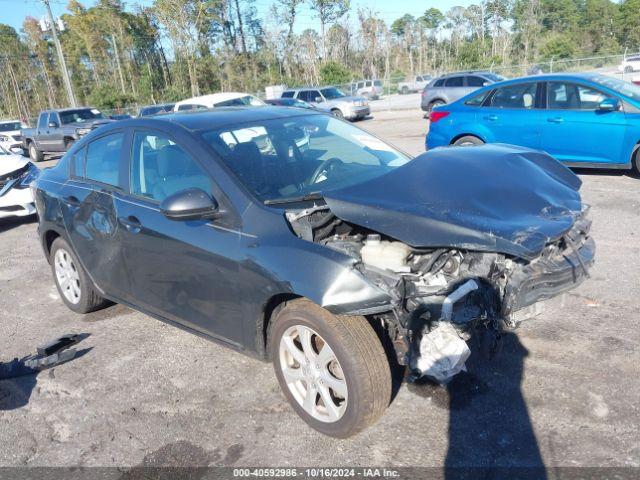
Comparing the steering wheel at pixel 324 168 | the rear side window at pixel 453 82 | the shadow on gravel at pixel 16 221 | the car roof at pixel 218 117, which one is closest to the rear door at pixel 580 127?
the car roof at pixel 218 117

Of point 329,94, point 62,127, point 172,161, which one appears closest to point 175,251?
point 172,161

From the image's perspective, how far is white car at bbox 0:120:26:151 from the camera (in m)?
22.9

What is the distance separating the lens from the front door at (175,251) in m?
3.25

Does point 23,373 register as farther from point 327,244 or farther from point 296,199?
point 327,244

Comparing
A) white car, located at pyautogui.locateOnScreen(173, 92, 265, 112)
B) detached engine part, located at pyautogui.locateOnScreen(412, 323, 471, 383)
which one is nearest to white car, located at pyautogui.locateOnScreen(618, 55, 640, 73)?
white car, located at pyautogui.locateOnScreen(173, 92, 265, 112)

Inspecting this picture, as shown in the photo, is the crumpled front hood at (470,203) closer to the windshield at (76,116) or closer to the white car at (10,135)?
the windshield at (76,116)

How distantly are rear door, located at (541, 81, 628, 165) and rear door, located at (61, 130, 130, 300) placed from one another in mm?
6534

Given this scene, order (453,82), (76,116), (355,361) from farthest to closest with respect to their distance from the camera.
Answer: (453,82) → (76,116) → (355,361)

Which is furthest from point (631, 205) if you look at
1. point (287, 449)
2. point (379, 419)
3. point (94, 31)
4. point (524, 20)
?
point (524, 20)

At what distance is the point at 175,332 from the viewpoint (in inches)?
175

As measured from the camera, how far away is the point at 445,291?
9.05 feet

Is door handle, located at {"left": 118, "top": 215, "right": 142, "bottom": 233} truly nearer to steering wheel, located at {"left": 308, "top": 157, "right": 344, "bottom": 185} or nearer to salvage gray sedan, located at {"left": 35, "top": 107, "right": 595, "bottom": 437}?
salvage gray sedan, located at {"left": 35, "top": 107, "right": 595, "bottom": 437}

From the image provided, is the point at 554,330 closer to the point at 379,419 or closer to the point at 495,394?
the point at 495,394

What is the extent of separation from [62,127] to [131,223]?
60.8 feet
